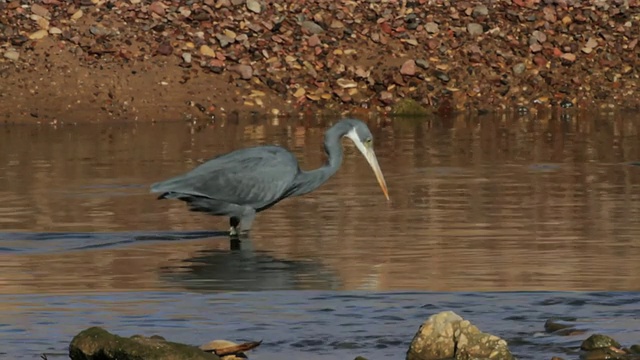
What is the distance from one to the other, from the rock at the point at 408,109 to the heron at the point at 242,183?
20.2 metres

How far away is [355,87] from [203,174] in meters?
21.4

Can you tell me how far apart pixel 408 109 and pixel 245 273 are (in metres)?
23.2

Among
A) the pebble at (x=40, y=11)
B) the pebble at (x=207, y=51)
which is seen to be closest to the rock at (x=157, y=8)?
the pebble at (x=207, y=51)

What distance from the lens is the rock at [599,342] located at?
10.7 metres

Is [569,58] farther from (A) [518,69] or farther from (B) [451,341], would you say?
(B) [451,341]

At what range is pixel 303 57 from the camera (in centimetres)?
3934

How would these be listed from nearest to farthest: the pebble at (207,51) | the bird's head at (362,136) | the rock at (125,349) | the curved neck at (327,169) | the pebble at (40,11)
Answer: the rock at (125,349)
the curved neck at (327,169)
the bird's head at (362,136)
the pebble at (207,51)
the pebble at (40,11)

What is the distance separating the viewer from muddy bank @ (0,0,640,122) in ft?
123

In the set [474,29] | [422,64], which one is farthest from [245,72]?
[474,29]

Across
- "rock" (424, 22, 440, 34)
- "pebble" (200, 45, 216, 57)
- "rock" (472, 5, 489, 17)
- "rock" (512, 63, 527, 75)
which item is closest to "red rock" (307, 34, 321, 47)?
"pebble" (200, 45, 216, 57)

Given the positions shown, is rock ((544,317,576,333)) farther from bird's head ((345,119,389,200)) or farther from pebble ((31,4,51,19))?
pebble ((31,4,51,19))

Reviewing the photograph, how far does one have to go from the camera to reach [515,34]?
4081 centimetres

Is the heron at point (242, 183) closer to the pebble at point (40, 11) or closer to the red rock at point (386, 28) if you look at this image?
the pebble at point (40, 11)

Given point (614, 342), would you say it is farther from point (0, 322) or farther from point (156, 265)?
point (156, 265)
